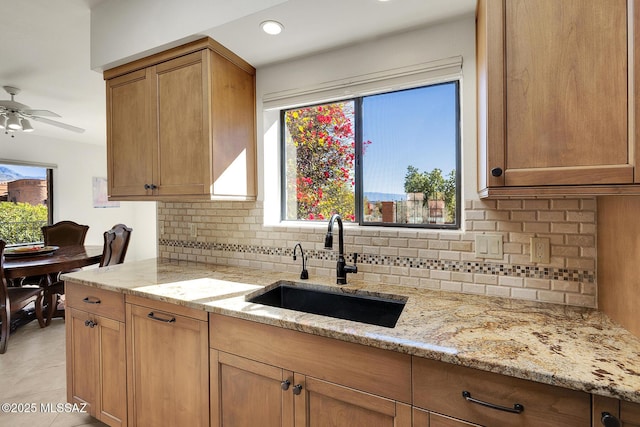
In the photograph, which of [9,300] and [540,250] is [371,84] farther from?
[9,300]

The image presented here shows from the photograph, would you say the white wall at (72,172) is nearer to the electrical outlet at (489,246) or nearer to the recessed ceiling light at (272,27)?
the recessed ceiling light at (272,27)

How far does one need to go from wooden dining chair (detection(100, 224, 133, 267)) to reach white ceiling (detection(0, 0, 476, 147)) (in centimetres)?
151

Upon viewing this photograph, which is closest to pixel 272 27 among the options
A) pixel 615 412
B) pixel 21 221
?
pixel 615 412

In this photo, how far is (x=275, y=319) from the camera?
1.17 m

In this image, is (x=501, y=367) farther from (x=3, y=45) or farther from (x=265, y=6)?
(x=3, y=45)

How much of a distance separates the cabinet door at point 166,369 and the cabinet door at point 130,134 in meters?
0.87

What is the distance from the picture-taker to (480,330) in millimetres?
1048

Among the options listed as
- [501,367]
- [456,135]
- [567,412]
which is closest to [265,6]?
[456,135]

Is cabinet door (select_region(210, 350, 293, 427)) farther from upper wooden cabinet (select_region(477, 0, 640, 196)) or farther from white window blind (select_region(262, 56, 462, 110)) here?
white window blind (select_region(262, 56, 462, 110))

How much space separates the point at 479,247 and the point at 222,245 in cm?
167

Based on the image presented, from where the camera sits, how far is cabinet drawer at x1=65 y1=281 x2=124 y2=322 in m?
1.63

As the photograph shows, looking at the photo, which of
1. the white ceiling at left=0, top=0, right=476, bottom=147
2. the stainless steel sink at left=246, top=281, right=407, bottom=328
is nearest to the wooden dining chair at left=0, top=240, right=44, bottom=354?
the white ceiling at left=0, top=0, right=476, bottom=147

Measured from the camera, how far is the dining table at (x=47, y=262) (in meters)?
2.70

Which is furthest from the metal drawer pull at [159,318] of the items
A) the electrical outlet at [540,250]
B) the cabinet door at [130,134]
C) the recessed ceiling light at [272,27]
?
the electrical outlet at [540,250]
